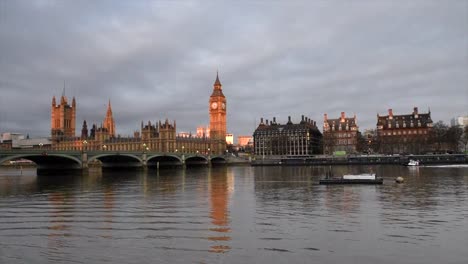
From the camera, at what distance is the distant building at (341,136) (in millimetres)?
165625

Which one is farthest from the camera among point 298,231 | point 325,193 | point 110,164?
point 110,164

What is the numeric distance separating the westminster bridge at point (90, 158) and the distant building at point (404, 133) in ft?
198

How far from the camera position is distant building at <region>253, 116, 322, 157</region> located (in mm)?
173875

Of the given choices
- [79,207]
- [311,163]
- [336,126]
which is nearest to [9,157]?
[79,207]

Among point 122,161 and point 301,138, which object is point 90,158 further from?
point 301,138

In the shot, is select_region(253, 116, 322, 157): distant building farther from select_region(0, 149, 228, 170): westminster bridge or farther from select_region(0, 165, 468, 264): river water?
select_region(0, 165, 468, 264): river water

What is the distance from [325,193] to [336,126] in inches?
5614

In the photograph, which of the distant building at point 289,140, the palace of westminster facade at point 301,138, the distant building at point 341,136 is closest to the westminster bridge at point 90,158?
the palace of westminster facade at point 301,138

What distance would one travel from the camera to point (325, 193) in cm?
3541

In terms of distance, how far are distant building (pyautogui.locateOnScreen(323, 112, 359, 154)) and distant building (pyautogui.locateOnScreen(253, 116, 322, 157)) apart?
7381 mm

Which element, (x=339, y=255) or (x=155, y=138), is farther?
(x=155, y=138)

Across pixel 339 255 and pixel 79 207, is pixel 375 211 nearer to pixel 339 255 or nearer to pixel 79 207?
pixel 339 255

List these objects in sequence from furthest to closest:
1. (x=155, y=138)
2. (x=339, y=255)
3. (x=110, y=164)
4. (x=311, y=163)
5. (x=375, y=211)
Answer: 1. (x=155, y=138)
2. (x=311, y=163)
3. (x=110, y=164)
4. (x=375, y=211)
5. (x=339, y=255)

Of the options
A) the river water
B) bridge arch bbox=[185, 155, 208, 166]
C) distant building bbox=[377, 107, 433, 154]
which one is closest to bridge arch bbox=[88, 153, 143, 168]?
bridge arch bbox=[185, 155, 208, 166]
